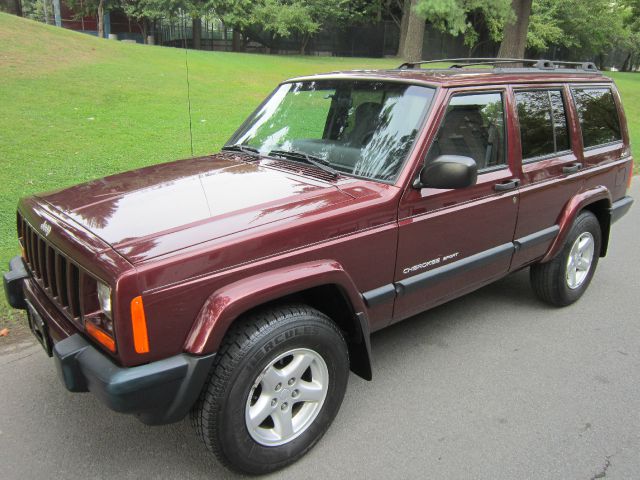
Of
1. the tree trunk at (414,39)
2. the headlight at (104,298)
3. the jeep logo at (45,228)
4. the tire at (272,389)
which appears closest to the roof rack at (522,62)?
the tire at (272,389)

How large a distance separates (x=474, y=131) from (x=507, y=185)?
427 millimetres

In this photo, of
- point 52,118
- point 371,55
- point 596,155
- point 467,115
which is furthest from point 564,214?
point 371,55

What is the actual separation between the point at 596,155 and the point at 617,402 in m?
2.09

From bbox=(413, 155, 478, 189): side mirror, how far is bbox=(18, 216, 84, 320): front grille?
1811 millimetres

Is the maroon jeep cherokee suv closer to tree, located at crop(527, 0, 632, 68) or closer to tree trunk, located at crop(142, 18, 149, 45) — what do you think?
tree, located at crop(527, 0, 632, 68)

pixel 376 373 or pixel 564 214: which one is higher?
pixel 564 214

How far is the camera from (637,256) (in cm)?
588

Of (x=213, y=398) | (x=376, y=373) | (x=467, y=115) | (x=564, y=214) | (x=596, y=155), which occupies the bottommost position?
(x=376, y=373)

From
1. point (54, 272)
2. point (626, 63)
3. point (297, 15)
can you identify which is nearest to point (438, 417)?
point (54, 272)

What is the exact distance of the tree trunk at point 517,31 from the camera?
1655 cm

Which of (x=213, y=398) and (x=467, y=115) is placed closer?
(x=213, y=398)

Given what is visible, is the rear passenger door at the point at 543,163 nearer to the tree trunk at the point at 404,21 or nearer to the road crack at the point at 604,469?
the road crack at the point at 604,469

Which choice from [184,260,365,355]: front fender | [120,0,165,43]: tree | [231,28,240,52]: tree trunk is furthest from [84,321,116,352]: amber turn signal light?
[231,28,240,52]: tree trunk

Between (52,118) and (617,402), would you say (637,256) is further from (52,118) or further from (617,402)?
(52,118)
